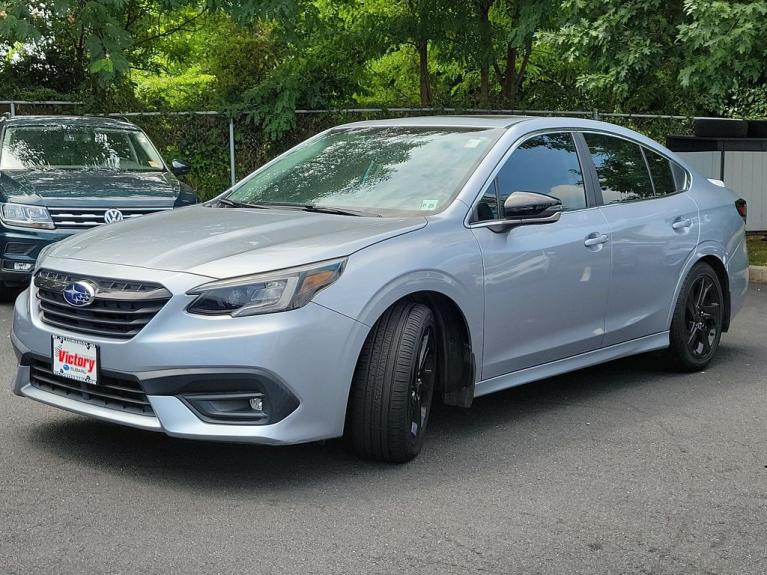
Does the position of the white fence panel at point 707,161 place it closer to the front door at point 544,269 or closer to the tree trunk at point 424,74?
the tree trunk at point 424,74

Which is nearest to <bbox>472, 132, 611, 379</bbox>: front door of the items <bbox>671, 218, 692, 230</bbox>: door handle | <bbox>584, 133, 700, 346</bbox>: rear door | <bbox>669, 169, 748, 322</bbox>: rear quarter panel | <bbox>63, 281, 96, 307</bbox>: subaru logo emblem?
<bbox>584, 133, 700, 346</bbox>: rear door

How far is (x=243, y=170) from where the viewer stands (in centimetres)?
1712

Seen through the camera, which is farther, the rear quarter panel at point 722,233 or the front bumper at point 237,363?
the rear quarter panel at point 722,233

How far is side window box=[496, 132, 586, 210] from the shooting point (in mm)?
5906

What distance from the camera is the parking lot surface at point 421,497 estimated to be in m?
4.04

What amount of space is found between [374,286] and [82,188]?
5848 mm

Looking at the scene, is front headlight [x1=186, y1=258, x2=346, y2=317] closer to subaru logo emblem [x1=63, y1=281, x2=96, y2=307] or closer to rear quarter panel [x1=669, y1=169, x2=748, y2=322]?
subaru logo emblem [x1=63, y1=281, x2=96, y2=307]

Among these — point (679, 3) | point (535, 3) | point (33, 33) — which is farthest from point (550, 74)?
point (33, 33)

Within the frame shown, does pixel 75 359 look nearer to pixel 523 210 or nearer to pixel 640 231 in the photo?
pixel 523 210

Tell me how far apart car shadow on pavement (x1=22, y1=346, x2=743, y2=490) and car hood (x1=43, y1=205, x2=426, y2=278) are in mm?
926

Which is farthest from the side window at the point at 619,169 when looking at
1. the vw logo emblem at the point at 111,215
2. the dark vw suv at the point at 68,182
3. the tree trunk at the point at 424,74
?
the tree trunk at the point at 424,74

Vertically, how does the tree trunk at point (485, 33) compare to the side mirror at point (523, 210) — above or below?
above

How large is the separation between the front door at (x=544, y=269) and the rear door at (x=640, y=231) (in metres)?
0.17

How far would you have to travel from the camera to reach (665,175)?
729 cm
